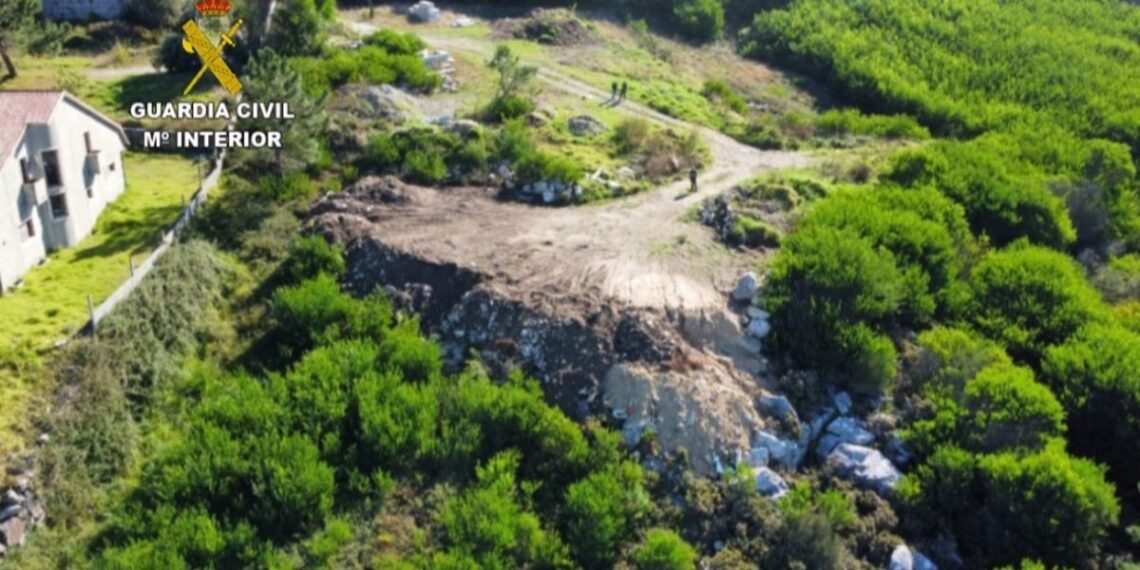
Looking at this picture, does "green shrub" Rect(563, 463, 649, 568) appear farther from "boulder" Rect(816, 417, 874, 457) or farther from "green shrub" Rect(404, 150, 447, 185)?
"green shrub" Rect(404, 150, 447, 185)

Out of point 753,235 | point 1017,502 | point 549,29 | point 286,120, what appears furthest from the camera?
point 549,29

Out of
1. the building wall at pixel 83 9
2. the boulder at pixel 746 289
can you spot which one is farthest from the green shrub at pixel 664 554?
the building wall at pixel 83 9

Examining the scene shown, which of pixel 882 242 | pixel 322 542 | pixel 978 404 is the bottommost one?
pixel 322 542

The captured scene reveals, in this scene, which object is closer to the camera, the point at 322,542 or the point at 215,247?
the point at 322,542

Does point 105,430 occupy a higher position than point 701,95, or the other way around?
point 701,95

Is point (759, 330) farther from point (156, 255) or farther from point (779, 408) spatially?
point (156, 255)

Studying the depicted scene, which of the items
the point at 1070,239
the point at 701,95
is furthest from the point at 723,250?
the point at 701,95

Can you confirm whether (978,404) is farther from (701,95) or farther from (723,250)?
(701,95)

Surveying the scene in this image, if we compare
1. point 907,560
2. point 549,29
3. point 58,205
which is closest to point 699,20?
point 549,29
